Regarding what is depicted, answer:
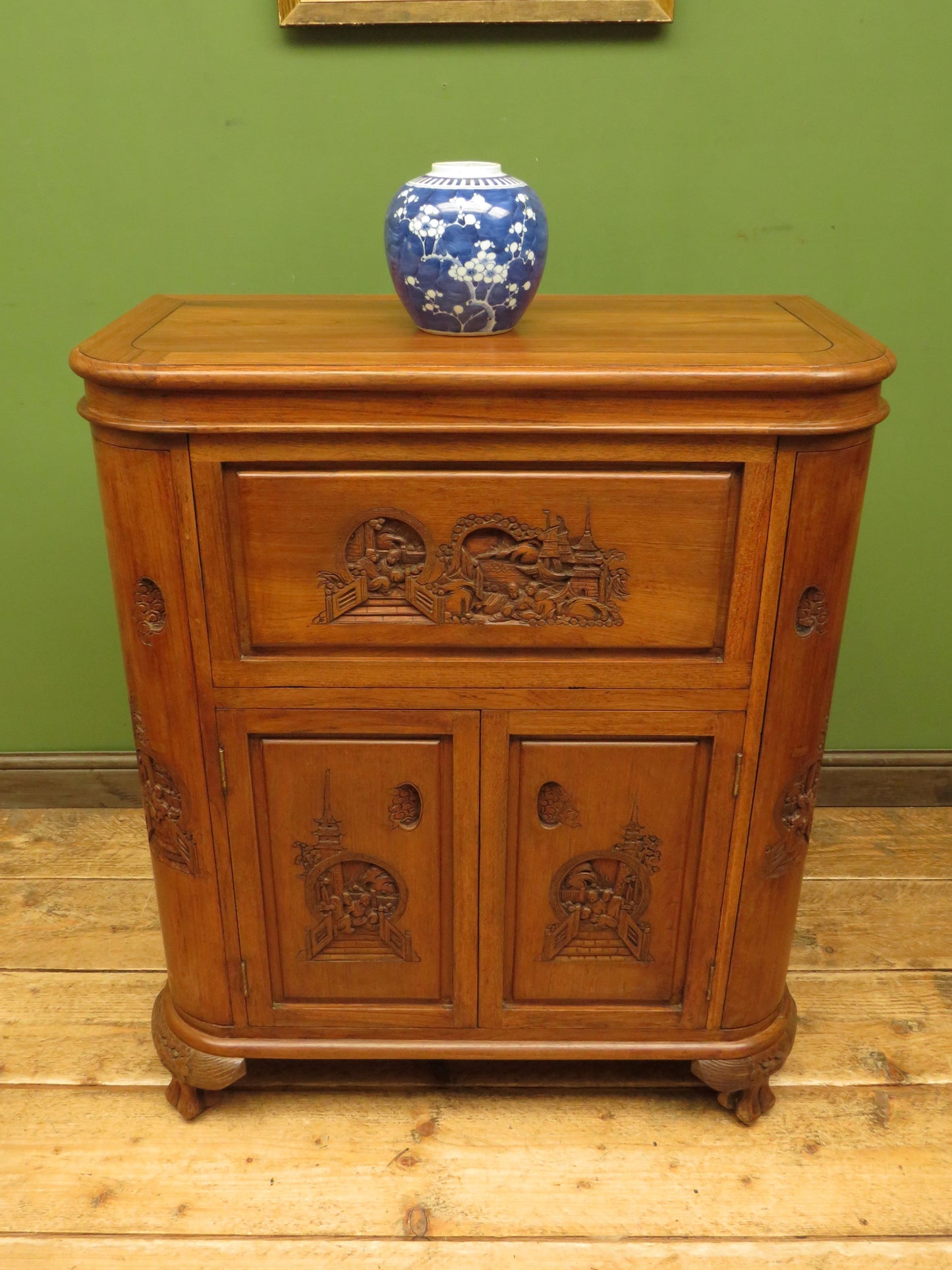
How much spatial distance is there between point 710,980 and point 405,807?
49cm

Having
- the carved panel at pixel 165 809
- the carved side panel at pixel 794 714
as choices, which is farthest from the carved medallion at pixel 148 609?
the carved side panel at pixel 794 714

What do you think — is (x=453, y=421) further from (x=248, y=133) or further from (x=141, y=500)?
(x=248, y=133)

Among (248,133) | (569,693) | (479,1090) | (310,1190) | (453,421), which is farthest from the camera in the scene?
(248,133)

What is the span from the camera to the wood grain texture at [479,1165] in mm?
1396

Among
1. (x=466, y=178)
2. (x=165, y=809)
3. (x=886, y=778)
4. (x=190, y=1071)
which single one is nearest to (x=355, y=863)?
(x=165, y=809)

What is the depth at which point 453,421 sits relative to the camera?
118cm

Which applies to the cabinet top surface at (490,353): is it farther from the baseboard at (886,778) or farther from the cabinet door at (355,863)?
the baseboard at (886,778)

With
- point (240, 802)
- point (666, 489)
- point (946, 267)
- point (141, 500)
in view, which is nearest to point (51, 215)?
point (141, 500)

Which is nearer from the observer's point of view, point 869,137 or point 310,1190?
point 310,1190

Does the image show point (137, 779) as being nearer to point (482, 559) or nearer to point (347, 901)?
point (347, 901)

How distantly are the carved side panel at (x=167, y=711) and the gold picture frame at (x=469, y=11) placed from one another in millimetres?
841

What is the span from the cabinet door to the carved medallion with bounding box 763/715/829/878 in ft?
1.29

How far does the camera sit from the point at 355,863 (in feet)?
4.68

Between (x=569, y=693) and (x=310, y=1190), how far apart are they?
765 mm
